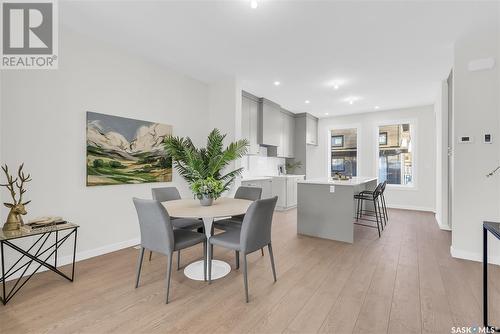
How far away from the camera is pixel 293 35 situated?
111 inches

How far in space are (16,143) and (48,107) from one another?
0.48 m

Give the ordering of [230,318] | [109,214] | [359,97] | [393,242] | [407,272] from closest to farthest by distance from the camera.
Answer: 1. [230,318]
2. [407,272]
3. [109,214]
4. [393,242]
5. [359,97]

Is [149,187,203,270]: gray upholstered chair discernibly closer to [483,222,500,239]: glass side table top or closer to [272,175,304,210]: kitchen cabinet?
[483,222,500,239]: glass side table top

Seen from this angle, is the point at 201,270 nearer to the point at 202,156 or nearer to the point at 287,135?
the point at 202,156

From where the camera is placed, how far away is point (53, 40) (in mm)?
2646

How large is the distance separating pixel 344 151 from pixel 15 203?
7.07m

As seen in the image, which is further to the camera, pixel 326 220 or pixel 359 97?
pixel 359 97

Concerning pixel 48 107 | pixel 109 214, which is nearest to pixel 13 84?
pixel 48 107

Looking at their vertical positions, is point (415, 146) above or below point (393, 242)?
above

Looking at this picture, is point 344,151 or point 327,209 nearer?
point 327,209

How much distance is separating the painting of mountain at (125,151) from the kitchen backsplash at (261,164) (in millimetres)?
2154

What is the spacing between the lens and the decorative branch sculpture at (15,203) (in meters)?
2.16

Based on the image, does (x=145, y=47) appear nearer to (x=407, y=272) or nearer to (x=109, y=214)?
(x=109, y=214)

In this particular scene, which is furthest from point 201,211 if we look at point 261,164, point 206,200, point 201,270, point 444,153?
point 444,153
